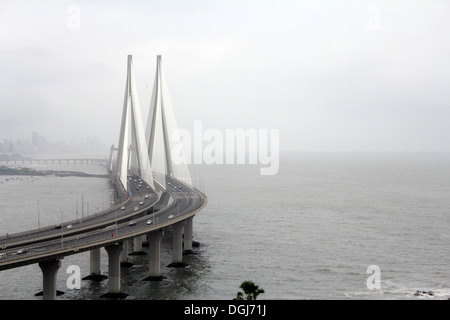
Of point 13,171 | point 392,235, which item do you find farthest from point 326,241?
point 13,171

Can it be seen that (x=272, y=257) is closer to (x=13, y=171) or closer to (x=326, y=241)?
(x=326, y=241)

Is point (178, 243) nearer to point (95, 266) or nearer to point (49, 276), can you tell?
point (95, 266)

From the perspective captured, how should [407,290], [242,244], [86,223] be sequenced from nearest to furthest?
[407,290] → [86,223] → [242,244]

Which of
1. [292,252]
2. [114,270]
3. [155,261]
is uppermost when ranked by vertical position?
[114,270]

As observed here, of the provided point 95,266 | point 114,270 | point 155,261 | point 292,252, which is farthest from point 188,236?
point 114,270

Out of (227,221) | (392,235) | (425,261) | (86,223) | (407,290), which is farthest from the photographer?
(227,221)

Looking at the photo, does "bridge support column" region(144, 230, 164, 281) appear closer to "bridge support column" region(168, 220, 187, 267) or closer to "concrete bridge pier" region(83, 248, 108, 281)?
"concrete bridge pier" region(83, 248, 108, 281)
